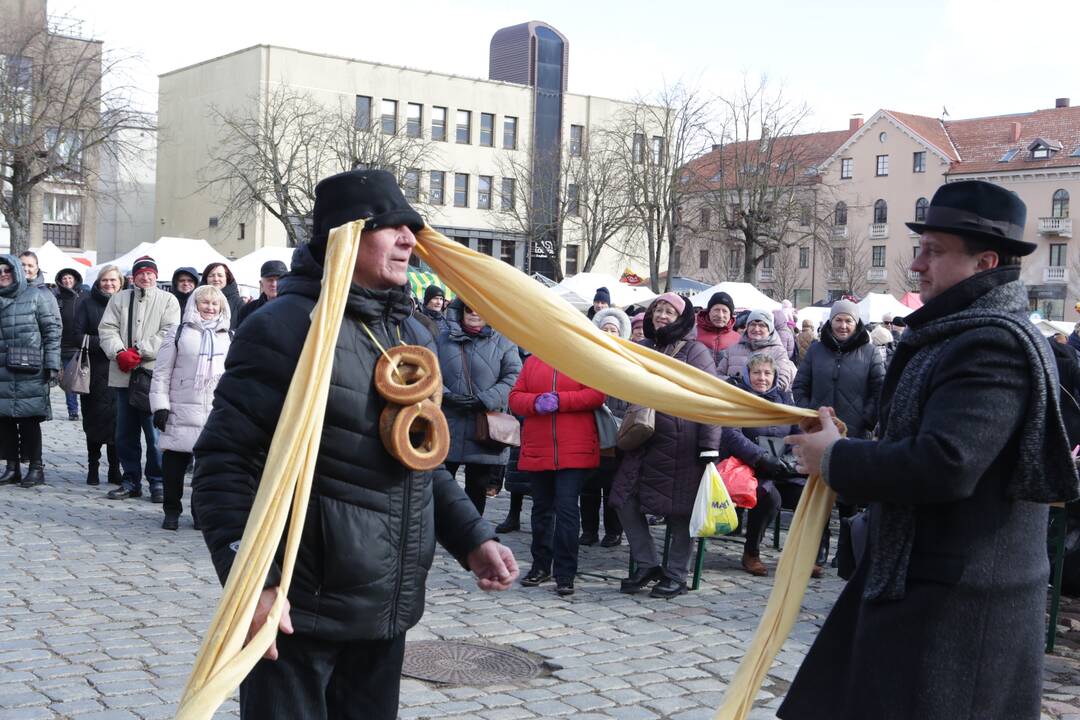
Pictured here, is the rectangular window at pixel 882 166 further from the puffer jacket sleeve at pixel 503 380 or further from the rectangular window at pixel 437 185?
the puffer jacket sleeve at pixel 503 380

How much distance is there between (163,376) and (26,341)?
218 cm

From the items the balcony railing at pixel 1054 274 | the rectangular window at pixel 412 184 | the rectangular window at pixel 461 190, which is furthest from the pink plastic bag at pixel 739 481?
the balcony railing at pixel 1054 274

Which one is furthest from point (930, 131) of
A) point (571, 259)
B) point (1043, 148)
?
point (571, 259)

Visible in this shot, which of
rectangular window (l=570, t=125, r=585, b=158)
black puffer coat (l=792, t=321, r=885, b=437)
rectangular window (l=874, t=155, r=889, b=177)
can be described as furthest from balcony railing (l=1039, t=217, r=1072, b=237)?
black puffer coat (l=792, t=321, r=885, b=437)

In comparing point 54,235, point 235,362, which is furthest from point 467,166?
point 235,362

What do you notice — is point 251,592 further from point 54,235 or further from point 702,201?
Result: point 54,235

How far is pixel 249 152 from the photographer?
57.4 m

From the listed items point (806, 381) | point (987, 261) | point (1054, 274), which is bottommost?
point (806, 381)

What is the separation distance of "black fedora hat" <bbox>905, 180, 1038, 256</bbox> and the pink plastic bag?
17.7 ft

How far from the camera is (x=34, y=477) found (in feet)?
39.2

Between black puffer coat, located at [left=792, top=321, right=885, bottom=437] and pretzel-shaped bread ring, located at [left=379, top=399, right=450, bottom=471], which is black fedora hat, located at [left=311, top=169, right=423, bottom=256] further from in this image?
black puffer coat, located at [left=792, top=321, right=885, bottom=437]

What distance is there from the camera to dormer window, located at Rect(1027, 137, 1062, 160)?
7138cm

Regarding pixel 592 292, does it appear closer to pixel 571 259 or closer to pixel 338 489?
pixel 338 489

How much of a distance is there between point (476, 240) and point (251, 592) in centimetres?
6587
